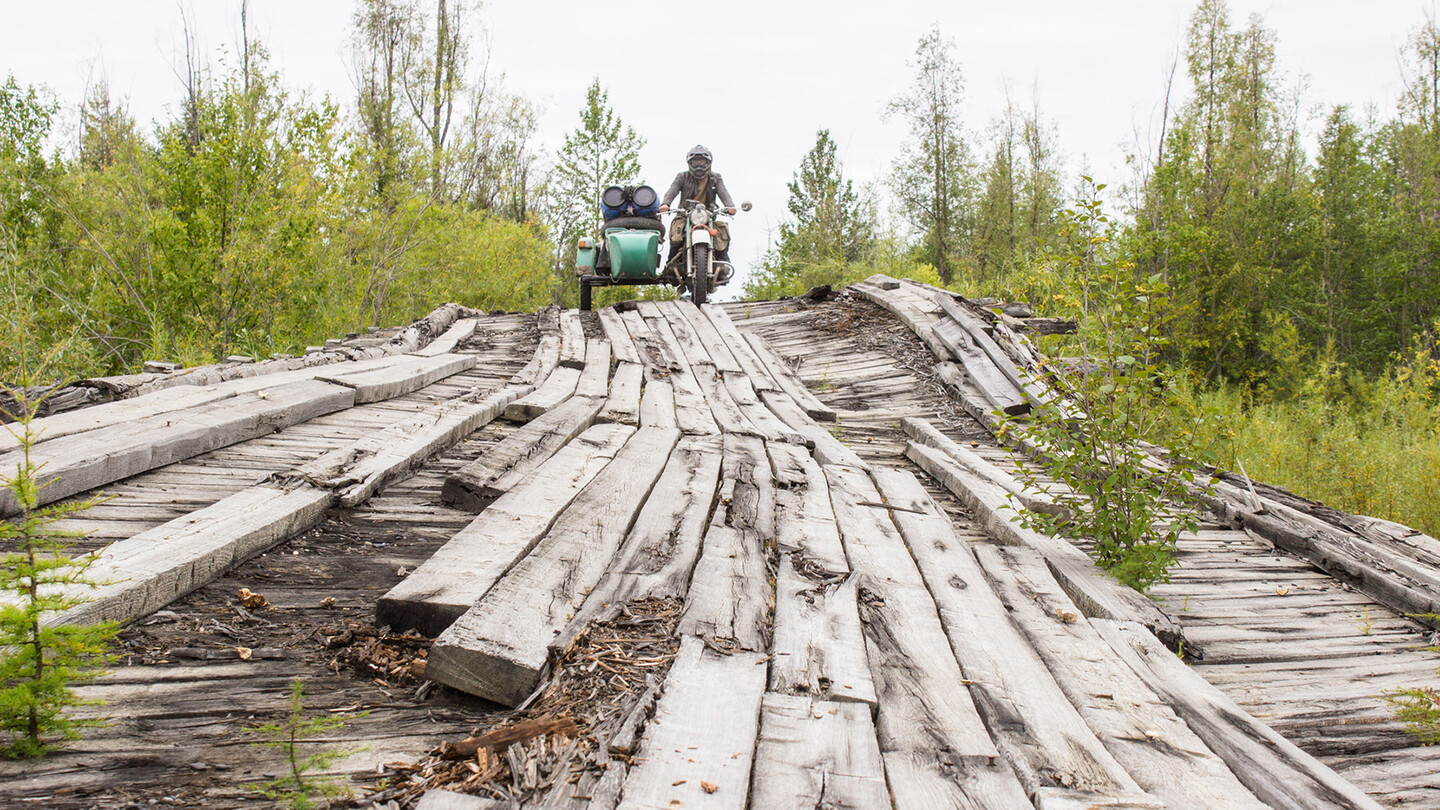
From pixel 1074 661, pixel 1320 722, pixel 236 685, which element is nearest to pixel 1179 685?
pixel 1074 661

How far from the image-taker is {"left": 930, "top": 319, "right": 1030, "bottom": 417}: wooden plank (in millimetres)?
5574

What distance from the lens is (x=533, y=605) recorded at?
1.98 meters

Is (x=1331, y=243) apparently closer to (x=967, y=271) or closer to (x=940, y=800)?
(x=967, y=271)

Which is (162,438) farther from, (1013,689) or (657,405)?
(1013,689)

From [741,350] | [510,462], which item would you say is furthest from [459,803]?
[741,350]

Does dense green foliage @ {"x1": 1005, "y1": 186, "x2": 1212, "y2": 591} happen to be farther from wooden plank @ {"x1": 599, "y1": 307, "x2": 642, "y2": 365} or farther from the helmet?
the helmet

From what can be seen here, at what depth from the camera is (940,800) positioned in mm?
1386

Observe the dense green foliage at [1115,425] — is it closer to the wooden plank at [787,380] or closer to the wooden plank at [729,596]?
the wooden plank at [729,596]

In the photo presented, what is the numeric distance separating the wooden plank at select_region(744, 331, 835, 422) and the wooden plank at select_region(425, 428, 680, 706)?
2756 mm

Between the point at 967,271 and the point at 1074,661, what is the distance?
22801mm

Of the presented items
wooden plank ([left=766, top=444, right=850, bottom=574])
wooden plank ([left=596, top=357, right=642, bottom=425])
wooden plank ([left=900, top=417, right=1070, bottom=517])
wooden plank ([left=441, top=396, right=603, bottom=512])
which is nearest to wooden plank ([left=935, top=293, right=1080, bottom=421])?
wooden plank ([left=900, top=417, right=1070, bottom=517])

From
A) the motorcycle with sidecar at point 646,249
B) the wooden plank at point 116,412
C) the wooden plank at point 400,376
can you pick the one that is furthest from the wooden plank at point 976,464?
the motorcycle with sidecar at point 646,249

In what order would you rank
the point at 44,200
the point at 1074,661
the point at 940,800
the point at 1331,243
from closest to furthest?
the point at 940,800
the point at 1074,661
the point at 44,200
the point at 1331,243

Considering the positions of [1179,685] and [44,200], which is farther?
[44,200]
